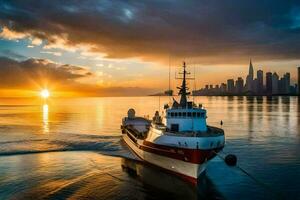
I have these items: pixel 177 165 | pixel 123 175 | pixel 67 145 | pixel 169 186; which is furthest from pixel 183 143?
pixel 67 145

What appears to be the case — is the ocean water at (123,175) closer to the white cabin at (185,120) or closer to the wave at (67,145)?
the wave at (67,145)

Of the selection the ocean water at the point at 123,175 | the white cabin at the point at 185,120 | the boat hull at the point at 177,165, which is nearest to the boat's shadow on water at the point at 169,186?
the ocean water at the point at 123,175

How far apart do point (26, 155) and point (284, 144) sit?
160 ft

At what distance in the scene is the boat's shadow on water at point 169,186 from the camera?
31.1 metres

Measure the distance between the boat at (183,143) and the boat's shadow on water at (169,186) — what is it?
30.1 inches

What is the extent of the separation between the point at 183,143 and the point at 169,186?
17.0 ft

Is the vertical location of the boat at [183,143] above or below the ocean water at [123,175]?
above

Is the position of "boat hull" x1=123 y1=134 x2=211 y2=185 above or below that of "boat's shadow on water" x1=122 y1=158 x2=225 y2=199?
above

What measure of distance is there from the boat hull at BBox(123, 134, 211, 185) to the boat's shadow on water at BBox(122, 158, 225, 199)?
70 cm

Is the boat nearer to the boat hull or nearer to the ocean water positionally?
the boat hull

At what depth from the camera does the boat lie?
111 ft

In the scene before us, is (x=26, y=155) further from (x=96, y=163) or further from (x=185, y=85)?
(x=185, y=85)

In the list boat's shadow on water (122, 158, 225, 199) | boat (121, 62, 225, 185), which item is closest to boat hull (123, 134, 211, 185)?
boat (121, 62, 225, 185)

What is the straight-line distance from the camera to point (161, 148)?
37625mm
